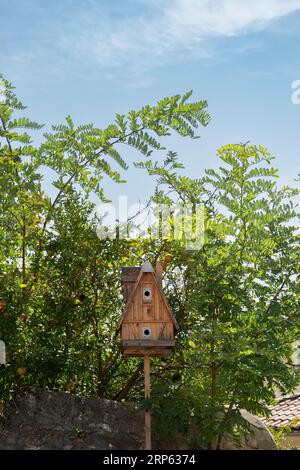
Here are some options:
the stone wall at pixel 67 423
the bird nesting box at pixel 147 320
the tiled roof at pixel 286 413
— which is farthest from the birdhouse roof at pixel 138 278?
the tiled roof at pixel 286 413

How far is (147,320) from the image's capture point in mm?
8680

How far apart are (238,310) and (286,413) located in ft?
28.4

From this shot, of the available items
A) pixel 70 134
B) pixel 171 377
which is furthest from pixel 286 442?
pixel 70 134

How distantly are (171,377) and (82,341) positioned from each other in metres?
1.31

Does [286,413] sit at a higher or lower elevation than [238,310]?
lower

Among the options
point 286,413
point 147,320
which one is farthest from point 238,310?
point 286,413

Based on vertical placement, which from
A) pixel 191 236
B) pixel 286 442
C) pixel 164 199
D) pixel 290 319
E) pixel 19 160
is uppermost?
pixel 19 160

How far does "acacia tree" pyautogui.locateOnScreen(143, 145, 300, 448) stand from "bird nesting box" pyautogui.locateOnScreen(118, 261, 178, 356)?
1.07 feet

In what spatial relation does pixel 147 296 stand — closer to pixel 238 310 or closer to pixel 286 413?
pixel 238 310

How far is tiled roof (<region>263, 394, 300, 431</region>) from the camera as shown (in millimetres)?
15664

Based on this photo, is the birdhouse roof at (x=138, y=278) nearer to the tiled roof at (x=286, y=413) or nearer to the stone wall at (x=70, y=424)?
the stone wall at (x=70, y=424)

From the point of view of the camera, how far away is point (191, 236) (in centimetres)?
906

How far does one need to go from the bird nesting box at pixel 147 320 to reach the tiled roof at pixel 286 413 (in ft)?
23.9
